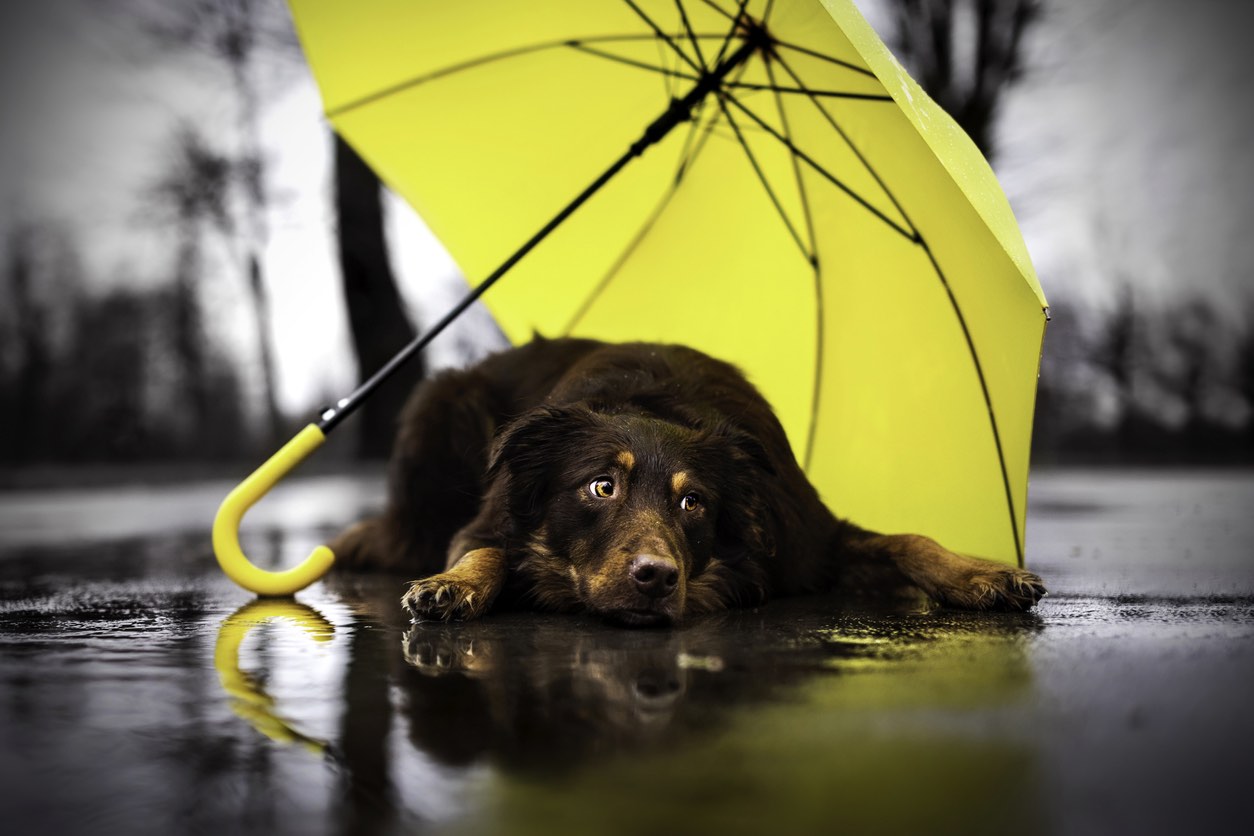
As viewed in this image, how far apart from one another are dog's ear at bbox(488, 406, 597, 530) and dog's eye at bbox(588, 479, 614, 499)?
250mm

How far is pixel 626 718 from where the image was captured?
2186 millimetres

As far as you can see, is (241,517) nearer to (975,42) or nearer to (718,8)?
(718,8)

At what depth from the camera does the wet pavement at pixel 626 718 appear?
5.44 feet

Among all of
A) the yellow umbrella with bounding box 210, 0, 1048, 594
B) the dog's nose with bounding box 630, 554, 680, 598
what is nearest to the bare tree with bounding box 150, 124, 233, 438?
the yellow umbrella with bounding box 210, 0, 1048, 594

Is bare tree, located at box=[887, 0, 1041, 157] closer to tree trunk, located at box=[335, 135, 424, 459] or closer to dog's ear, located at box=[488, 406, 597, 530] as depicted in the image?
tree trunk, located at box=[335, 135, 424, 459]

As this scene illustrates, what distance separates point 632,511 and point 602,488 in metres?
0.16

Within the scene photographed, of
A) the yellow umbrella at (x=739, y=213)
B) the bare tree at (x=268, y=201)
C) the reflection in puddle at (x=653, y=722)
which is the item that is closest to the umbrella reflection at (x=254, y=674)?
the reflection in puddle at (x=653, y=722)

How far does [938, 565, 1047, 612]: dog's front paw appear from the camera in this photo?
12.2ft

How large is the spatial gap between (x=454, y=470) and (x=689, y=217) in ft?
5.40

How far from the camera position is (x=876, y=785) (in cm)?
176

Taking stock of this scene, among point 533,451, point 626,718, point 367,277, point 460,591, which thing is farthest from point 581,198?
point 367,277

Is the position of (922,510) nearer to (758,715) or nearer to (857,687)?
(857,687)

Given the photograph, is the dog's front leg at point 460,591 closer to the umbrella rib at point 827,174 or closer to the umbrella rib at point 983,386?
the umbrella rib at point 983,386

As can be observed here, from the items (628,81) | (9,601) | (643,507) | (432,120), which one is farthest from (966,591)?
(9,601)
